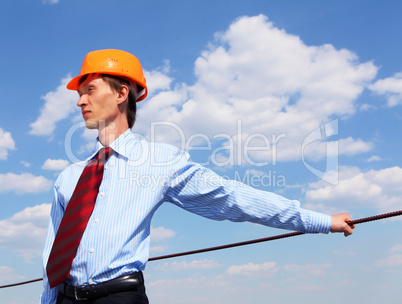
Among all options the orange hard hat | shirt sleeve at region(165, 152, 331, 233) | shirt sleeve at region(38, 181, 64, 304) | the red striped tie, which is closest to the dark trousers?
the red striped tie

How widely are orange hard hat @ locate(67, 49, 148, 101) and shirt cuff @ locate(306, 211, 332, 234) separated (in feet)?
4.74

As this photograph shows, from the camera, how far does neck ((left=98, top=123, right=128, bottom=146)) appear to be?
Result: 244 cm

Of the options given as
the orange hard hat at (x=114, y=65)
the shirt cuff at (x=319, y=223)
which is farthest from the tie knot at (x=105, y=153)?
the shirt cuff at (x=319, y=223)

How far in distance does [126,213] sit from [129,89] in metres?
0.94

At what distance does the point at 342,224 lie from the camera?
2.12 meters

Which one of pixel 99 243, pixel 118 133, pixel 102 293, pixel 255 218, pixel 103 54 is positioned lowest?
pixel 102 293

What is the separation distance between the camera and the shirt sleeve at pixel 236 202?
6.86 ft

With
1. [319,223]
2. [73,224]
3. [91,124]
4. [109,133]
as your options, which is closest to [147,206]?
[73,224]

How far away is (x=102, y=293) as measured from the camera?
6.40 feet

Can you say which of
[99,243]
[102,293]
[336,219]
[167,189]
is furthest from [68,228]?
[336,219]

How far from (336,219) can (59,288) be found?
154cm

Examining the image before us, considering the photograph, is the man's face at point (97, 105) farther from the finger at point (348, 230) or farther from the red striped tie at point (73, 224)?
the finger at point (348, 230)

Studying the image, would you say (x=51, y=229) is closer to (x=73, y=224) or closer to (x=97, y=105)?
(x=73, y=224)

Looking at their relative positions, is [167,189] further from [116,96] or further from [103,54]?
[103,54]
